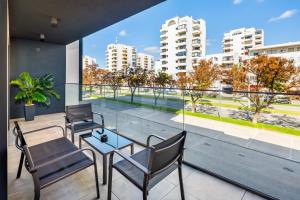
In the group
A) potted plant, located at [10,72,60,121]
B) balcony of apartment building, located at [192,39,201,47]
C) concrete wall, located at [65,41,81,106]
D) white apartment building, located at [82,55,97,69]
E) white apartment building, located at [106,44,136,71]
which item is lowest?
potted plant, located at [10,72,60,121]

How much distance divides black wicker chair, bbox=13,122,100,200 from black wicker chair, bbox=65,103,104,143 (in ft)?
2.30

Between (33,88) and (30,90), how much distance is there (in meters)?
0.10

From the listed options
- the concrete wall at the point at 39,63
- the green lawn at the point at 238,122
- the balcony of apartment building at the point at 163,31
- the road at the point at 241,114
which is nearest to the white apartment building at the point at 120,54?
the balcony of apartment building at the point at 163,31

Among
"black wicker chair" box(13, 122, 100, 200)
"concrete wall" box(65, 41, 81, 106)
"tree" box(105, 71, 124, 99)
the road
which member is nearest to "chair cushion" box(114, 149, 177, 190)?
"black wicker chair" box(13, 122, 100, 200)

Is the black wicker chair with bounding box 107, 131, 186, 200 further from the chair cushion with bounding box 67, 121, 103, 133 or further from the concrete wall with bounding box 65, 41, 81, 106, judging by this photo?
the concrete wall with bounding box 65, 41, 81, 106

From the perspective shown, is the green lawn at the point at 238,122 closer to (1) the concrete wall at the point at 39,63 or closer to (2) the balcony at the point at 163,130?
(2) the balcony at the point at 163,130

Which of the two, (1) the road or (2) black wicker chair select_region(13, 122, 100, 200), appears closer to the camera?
(2) black wicker chair select_region(13, 122, 100, 200)

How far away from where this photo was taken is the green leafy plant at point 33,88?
16.1ft

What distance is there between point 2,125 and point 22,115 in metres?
4.89

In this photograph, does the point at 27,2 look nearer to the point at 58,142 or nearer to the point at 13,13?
the point at 13,13

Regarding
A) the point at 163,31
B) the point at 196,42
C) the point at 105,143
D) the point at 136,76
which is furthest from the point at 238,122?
the point at 163,31

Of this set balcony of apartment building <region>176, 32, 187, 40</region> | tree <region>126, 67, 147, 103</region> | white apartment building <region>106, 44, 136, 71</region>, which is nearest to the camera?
tree <region>126, 67, 147, 103</region>

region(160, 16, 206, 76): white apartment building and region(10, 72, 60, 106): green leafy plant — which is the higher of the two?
region(160, 16, 206, 76): white apartment building

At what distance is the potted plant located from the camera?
4914 mm
